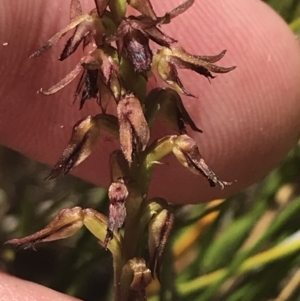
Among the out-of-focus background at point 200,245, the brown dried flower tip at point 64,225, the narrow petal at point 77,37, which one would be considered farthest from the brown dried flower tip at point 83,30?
the out-of-focus background at point 200,245

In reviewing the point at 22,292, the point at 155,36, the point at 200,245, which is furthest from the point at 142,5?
the point at 200,245

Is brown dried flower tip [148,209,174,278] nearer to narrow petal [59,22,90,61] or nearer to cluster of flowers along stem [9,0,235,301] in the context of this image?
cluster of flowers along stem [9,0,235,301]

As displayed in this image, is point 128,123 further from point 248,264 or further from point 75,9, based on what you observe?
point 248,264

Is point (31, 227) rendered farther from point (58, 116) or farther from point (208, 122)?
point (208, 122)

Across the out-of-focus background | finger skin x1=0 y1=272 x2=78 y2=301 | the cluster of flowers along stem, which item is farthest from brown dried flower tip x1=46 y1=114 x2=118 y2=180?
the out-of-focus background

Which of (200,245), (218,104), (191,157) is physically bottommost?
(200,245)

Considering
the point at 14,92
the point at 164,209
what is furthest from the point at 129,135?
the point at 14,92

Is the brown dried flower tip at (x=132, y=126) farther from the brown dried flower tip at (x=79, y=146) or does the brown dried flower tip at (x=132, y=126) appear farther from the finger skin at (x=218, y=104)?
the finger skin at (x=218, y=104)

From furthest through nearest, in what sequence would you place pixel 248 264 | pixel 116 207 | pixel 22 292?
pixel 248 264, pixel 22 292, pixel 116 207

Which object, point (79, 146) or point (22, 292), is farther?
point (22, 292)
